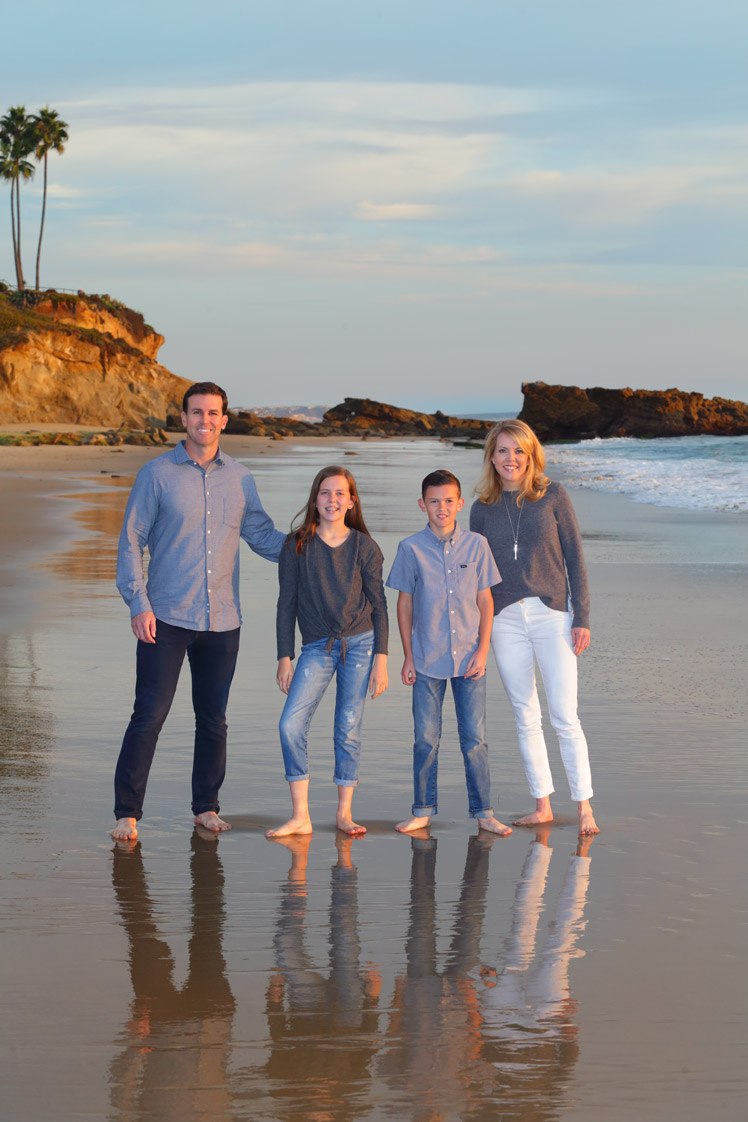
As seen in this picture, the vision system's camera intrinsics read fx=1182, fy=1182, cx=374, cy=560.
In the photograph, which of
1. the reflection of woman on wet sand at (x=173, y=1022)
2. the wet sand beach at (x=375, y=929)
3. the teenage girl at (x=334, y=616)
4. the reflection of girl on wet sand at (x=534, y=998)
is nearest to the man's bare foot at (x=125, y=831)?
the wet sand beach at (x=375, y=929)

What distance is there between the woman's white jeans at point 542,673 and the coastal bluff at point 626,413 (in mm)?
81408

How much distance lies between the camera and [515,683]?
15.9ft

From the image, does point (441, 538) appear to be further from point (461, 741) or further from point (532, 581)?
point (461, 741)

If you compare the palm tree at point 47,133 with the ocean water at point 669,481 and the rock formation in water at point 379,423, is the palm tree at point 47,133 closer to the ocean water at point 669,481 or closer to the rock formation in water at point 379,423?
the rock formation in water at point 379,423

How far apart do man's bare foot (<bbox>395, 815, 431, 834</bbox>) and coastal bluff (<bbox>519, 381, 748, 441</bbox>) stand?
82.0 meters

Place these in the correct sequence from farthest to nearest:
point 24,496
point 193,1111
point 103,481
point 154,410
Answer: point 154,410
point 103,481
point 24,496
point 193,1111

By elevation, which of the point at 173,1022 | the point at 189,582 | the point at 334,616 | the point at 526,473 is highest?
the point at 526,473

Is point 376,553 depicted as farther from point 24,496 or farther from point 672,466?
point 672,466

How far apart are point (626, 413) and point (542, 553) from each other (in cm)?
8468

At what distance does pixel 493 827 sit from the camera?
4406mm

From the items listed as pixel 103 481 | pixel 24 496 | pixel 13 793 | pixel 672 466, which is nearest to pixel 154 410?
pixel 672 466

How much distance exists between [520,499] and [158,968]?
7.99ft

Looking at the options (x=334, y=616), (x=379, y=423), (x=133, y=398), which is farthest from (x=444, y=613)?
(x=379, y=423)

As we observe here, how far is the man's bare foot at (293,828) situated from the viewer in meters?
4.34
